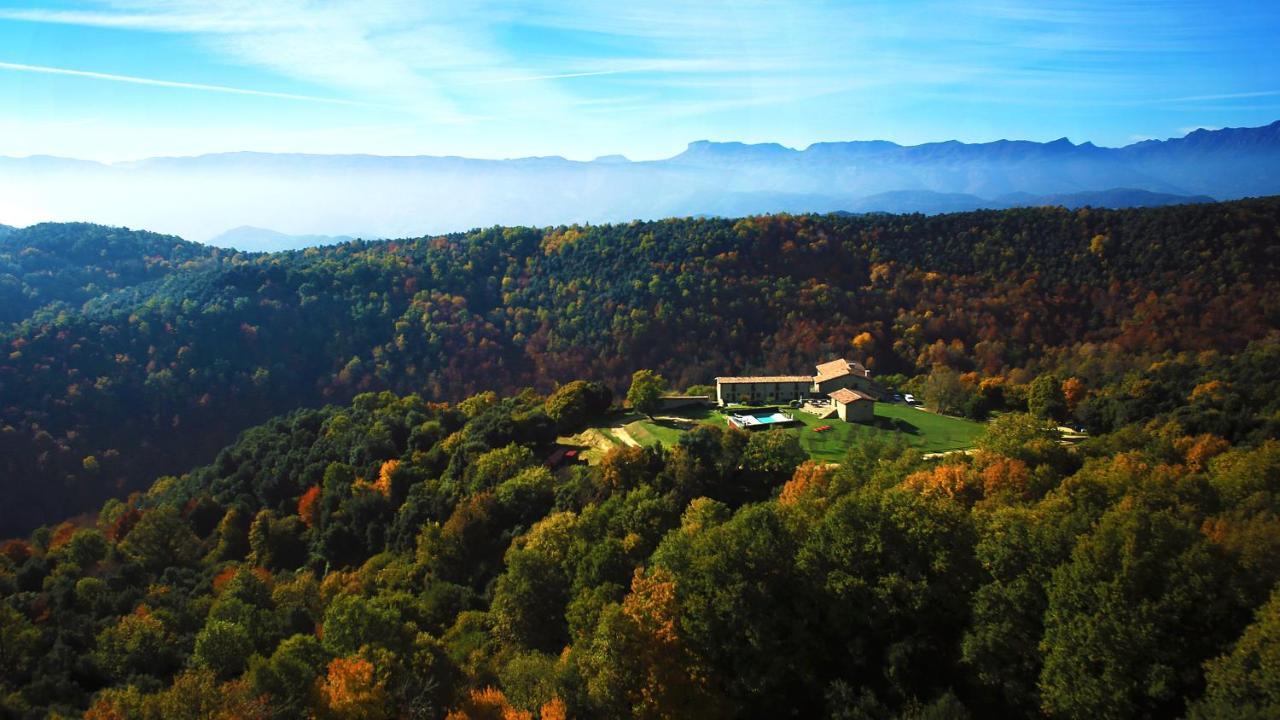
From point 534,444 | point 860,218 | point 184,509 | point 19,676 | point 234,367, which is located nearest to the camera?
point 19,676

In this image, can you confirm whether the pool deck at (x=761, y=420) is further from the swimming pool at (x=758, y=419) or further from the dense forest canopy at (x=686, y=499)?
the dense forest canopy at (x=686, y=499)

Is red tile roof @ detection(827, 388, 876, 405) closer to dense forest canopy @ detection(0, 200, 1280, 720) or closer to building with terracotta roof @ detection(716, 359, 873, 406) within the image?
building with terracotta roof @ detection(716, 359, 873, 406)

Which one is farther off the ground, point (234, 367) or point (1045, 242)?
point (1045, 242)

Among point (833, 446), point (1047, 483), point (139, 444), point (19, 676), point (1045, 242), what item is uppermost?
point (1045, 242)

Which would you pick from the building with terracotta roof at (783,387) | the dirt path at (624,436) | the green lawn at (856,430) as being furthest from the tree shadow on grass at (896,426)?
the dirt path at (624,436)

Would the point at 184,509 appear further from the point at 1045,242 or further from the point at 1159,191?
the point at 1159,191

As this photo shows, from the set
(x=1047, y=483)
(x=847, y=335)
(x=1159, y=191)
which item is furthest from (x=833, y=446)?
(x=1159, y=191)
